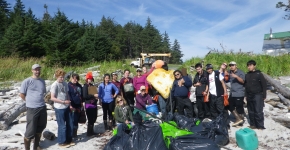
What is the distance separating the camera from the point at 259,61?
11609 mm

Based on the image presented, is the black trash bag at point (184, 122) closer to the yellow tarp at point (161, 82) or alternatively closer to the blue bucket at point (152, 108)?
the blue bucket at point (152, 108)

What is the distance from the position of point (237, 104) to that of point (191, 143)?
102 inches

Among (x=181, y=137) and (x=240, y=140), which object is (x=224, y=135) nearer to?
(x=240, y=140)

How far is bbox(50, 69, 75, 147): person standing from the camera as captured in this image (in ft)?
14.1

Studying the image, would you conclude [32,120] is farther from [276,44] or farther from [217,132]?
[276,44]

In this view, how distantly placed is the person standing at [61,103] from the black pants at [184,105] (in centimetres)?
253

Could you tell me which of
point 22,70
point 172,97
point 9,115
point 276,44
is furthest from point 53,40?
point 276,44

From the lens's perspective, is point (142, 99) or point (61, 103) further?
point (142, 99)

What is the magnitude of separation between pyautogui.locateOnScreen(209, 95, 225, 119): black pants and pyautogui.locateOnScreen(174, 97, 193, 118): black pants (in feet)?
1.62

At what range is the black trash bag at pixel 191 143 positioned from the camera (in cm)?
340

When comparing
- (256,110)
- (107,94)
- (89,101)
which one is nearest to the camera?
(89,101)

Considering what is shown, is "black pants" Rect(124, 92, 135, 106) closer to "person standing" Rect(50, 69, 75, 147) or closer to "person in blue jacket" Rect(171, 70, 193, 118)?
"person in blue jacket" Rect(171, 70, 193, 118)

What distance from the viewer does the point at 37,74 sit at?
4008 millimetres

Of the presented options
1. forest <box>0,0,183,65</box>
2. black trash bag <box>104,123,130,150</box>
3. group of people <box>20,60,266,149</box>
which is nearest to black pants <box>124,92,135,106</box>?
group of people <box>20,60,266,149</box>
